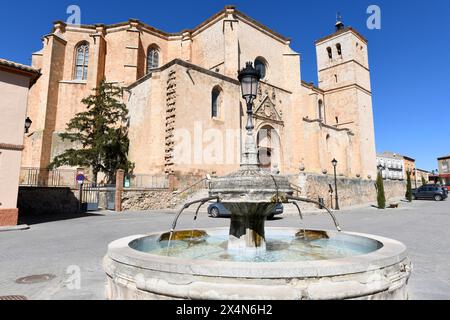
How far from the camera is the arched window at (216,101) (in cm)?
A: 2162

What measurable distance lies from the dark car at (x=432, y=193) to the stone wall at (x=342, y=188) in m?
3.11

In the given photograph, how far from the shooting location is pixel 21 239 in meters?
7.75

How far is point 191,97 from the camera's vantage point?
63.9 ft

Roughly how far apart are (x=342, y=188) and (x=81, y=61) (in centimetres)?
2578

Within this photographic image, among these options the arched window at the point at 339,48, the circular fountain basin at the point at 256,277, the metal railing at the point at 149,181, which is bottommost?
the circular fountain basin at the point at 256,277

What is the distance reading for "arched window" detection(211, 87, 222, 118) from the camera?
21625 millimetres

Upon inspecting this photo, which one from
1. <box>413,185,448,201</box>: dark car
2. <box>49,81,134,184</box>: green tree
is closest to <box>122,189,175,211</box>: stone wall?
<box>49,81,134,184</box>: green tree

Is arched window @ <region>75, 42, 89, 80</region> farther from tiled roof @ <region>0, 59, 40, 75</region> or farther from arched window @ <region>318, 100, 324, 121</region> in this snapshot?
arched window @ <region>318, 100, 324, 121</region>

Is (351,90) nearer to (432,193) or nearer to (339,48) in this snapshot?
(339,48)

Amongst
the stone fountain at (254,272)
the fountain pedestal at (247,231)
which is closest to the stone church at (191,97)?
the fountain pedestal at (247,231)

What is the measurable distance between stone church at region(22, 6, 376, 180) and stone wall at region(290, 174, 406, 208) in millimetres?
1266

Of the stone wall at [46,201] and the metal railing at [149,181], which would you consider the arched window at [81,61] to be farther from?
the stone wall at [46,201]

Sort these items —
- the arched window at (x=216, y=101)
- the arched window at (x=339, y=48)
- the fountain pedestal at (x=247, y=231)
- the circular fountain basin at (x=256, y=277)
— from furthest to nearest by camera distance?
the arched window at (x=339, y=48), the arched window at (x=216, y=101), the fountain pedestal at (x=247, y=231), the circular fountain basin at (x=256, y=277)
